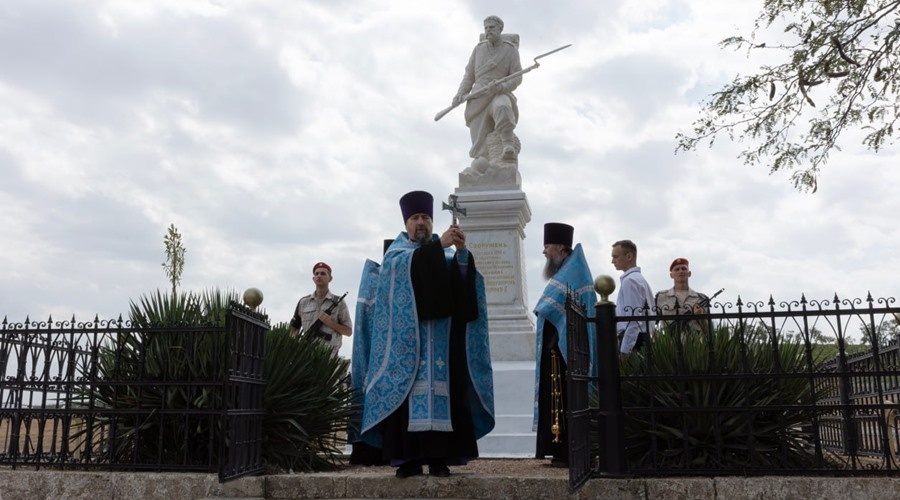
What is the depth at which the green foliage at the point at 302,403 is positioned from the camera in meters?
6.15

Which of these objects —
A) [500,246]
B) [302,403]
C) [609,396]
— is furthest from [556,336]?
[500,246]

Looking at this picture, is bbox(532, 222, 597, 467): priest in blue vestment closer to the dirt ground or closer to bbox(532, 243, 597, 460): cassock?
bbox(532, 243, 597, 460): cassock

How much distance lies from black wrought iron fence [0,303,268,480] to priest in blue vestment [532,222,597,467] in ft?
7.30

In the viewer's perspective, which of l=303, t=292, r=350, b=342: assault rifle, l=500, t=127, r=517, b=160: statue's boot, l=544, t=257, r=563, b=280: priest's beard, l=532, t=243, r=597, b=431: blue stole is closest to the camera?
l=532, t=243, r=597, b=431: blue stole

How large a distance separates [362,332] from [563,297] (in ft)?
5.46

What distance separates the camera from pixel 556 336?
648cm

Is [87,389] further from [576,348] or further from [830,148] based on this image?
[830,148]

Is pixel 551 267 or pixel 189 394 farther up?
pixel 551 267

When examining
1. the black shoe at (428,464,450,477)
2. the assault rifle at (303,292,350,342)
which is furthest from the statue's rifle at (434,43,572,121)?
the black shoe at (428,464,450,477)

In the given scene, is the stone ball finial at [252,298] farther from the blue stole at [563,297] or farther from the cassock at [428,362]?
the blue stole at [563,297]

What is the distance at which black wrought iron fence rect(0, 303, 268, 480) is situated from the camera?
5.57 m

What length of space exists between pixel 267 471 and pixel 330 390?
935 millimetres

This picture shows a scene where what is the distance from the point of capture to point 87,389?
629 centimetres

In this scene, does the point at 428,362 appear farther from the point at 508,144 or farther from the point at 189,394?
the point at 508,144
